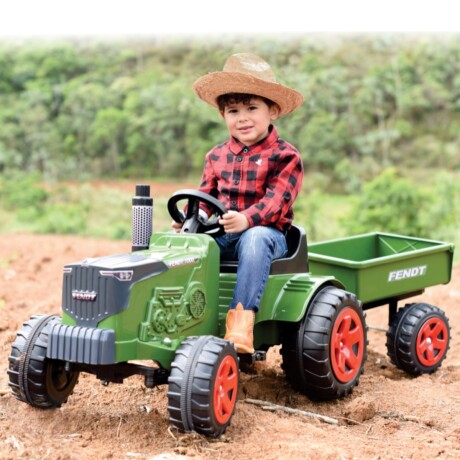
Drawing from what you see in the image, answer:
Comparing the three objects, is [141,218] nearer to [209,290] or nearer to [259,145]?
[209,290]

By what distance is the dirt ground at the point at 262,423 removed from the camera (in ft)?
10.9

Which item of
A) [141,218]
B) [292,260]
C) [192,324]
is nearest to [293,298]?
[292,260]

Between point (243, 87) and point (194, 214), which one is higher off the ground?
point (243, 87)

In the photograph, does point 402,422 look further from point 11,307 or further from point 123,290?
point 11,307

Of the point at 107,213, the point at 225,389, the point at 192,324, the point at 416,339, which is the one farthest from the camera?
the point at 107,213

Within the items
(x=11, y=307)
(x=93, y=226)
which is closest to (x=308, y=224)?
(x=93, y=226)

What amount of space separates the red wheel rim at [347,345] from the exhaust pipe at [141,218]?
1168mm

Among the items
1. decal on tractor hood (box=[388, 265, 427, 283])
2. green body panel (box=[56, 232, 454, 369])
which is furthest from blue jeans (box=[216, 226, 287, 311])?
decal on tractor hood (box=[388, 265, 427, 283])

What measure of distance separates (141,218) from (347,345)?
1.42 metres

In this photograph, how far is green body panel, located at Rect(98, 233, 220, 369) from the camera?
3418 mm

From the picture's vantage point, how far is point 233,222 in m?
3.93

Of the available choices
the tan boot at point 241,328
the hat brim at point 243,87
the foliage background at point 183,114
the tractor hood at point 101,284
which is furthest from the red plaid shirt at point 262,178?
the foliage background at point 183,114

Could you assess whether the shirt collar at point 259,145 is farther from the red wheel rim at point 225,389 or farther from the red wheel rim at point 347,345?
the red wheel rim at point 225,389

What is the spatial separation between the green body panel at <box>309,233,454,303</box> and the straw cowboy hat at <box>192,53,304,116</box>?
1106mm
